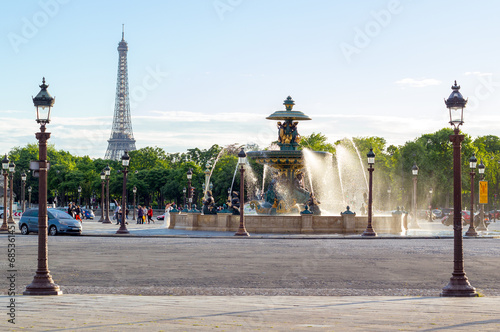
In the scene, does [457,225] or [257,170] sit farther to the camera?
[257,170]

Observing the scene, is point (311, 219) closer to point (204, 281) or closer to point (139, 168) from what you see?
point (204, 281)

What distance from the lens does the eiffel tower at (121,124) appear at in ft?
576

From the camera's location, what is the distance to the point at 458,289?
555 inches

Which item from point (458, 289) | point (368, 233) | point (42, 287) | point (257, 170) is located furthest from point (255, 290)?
point (257, 170)

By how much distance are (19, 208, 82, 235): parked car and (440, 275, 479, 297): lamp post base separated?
92.1ft

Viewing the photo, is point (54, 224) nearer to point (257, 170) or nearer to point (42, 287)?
point (42, 287)

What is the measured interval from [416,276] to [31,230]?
26949mm

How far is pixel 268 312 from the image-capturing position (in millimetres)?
11398

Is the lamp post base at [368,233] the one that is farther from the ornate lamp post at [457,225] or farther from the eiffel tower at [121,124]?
the eiffel tower at [121,124]

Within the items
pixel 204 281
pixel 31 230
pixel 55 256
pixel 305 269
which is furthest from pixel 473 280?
pixel 31 230

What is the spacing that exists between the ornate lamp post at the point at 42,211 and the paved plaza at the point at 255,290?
1.80 ft

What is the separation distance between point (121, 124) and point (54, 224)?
463 ft

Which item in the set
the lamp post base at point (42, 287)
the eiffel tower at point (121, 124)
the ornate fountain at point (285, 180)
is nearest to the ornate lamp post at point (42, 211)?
the lamp post base at point (42, 287)

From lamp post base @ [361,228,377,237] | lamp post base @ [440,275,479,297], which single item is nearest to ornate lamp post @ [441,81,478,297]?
lamp post base @ [440,275,479,297]
